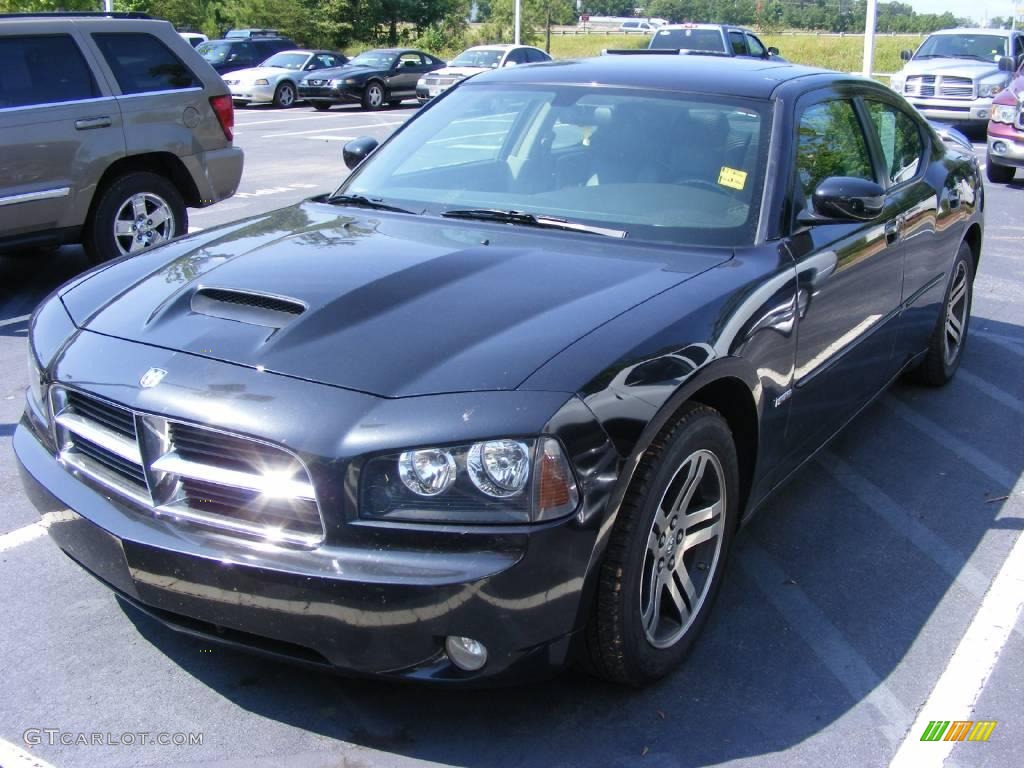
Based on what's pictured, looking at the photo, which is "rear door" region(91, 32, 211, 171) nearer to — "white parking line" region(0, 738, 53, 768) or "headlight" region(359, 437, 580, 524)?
"white parking line" region(0, 738, 53, 768)

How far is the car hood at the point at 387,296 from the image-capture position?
2824 millimetres

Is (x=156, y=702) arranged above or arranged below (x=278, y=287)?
below

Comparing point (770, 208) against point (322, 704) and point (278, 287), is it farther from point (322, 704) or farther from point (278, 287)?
point (322, 704)

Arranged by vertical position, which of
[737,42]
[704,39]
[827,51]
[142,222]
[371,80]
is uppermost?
[704,39]

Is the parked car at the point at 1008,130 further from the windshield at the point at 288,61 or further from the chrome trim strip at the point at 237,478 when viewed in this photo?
the windshield at the point at 288,61

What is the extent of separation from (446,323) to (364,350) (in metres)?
0.26

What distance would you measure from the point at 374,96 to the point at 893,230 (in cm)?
2404

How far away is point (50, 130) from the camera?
7.45m

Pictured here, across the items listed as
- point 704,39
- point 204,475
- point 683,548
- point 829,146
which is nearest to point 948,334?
point 829,146

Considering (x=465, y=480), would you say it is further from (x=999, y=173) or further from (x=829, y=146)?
(x=999, y=173)

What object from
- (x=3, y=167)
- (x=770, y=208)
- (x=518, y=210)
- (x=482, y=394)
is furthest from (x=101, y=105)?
(x=482, y=394)

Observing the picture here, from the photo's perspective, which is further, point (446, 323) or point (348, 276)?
point (348, 276)

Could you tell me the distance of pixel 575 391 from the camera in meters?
2.71

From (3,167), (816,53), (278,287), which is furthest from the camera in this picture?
(816,53)
